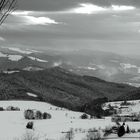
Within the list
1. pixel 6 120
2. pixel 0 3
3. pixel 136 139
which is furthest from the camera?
pixel 6 120

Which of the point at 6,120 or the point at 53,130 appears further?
the point at 6,120

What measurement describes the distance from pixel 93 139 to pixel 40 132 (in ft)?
168

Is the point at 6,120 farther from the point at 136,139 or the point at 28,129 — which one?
the point at 136,139

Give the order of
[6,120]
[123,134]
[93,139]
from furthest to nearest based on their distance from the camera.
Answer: [6,120]
[123,134]
[93,139]

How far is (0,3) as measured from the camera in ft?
35.1

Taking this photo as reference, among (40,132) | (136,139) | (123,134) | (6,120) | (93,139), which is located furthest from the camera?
(6,120)

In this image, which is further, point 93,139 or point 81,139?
point 81,139

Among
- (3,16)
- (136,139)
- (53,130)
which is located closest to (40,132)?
(53,130)

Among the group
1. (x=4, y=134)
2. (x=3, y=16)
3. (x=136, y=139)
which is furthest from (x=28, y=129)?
(x=3, y=16)

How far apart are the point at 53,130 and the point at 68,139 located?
136ft

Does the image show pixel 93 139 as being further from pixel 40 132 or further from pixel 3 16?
pixel 3 16

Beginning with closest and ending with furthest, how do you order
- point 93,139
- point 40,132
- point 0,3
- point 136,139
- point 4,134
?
point 0,3 < point 136,139 < point 93,139 < point 4,134 < point 40,132

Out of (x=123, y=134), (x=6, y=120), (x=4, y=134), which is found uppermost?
(x=123, y=134)

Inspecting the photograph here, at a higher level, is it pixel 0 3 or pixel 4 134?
pixel 0 3
